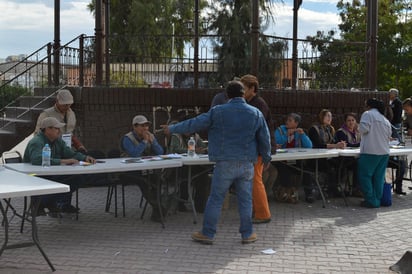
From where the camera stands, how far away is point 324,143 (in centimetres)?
923

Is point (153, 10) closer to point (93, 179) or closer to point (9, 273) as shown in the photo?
point (93, 179)

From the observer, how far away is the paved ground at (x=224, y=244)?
18.4 ft

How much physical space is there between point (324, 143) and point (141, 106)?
10.3 feet

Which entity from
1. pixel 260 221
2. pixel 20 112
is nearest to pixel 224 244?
pixel 260 221

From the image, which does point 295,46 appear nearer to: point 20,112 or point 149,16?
point 20,112

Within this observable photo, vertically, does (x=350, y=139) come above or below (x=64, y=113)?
below

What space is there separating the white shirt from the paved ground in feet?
2.99

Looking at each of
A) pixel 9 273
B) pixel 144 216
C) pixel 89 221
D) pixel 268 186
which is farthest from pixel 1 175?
pixel 268 186

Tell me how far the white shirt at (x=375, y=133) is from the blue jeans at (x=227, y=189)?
285cm

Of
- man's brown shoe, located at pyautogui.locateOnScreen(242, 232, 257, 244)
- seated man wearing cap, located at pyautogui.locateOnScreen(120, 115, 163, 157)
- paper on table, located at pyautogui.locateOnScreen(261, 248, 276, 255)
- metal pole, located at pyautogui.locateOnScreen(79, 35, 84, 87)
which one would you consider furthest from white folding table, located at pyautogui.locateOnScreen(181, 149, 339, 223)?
metal pole, located at pyautogui.locateOnScreen(79, 35, 84, 87)

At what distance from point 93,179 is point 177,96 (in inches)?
105

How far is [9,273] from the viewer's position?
533 centimetres

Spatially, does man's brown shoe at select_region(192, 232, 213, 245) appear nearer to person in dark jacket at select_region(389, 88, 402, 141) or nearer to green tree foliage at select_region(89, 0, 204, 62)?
person in dark jacket at select_region(389, 88, 402, 141)

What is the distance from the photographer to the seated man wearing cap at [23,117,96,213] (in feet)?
21.9
